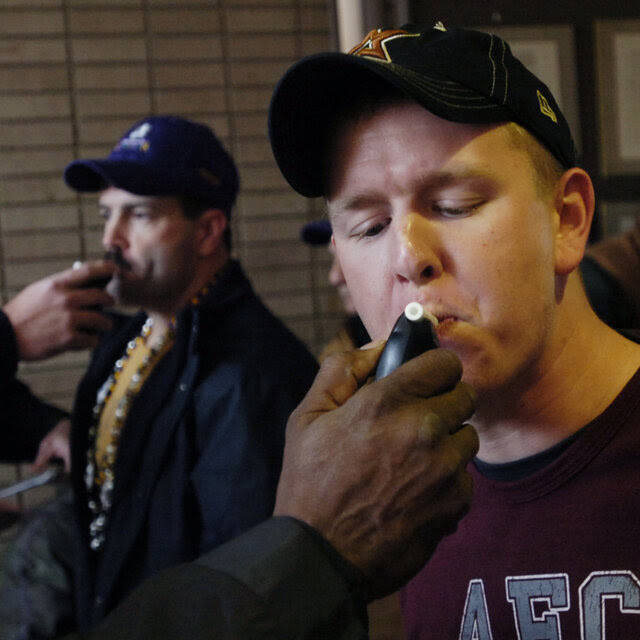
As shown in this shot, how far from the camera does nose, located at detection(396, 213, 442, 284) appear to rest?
963 mm

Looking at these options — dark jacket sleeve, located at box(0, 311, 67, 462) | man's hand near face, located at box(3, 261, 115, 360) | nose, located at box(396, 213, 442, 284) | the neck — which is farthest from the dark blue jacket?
nose, located at box(396, 213, 442, 284)

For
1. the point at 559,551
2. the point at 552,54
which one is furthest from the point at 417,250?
the point at 552,54

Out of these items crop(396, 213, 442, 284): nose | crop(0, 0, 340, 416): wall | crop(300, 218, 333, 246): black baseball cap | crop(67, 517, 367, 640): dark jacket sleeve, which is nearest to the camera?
crop(67, 517, 367, 640): dark jacket sleeve

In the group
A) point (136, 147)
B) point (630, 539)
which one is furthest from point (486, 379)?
point (136, 147)

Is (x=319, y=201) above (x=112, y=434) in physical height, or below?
above

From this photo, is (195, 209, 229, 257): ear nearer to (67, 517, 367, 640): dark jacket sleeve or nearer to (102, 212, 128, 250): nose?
(102, 212, 128, 250): nose

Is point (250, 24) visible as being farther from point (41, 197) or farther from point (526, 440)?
point (526, 440)

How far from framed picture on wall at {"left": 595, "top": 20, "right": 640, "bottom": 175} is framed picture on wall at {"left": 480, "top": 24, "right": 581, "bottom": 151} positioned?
0.11 m

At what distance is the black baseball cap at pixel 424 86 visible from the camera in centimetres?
95

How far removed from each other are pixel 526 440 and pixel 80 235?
10.1ft

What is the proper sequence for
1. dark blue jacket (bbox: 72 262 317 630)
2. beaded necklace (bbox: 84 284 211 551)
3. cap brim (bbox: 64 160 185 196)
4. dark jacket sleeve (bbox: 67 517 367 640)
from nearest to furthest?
dark jacket sleeve (bbox: 67 517 367 640) → dark blue jacket (bbox: 72 262 317 630) → beaded necklace (bbox: 84 284 211 551) → cap brim (bbox: 64 160 185 196)

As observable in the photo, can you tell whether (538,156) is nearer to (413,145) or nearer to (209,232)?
(413,145)

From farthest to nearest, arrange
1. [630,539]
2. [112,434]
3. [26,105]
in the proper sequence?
[26,105]
[112,434]
[630,539]

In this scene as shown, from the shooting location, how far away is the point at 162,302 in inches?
91.6
